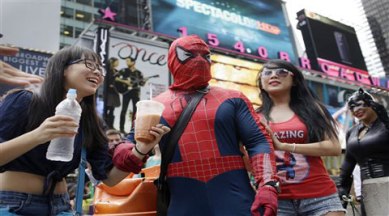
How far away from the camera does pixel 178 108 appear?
2.80 m

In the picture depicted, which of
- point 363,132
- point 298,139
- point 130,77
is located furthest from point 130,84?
point 298,139

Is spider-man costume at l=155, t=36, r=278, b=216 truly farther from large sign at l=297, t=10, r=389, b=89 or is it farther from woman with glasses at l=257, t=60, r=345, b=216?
large sign at l=297, t=10, r=389, b=89

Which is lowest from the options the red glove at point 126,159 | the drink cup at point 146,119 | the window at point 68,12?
the red glove at point 126,159

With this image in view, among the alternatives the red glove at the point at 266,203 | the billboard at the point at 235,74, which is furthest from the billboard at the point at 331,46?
the red glove at the point at 266,203

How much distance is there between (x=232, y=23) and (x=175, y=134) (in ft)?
76.5

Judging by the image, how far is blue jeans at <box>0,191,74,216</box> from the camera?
220 centimetres

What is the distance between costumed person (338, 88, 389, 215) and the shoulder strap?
96.6 inches

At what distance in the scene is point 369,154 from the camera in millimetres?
4285

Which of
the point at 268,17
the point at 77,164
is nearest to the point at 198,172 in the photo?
the point at 77,164

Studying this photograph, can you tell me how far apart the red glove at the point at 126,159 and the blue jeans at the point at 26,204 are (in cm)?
46

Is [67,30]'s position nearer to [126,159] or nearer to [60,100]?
Result: [60,100]

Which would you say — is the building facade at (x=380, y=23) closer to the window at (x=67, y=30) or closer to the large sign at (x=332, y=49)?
the large sign at (x=332, y=49)

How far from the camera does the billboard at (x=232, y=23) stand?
2131cm

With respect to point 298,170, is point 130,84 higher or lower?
higher
